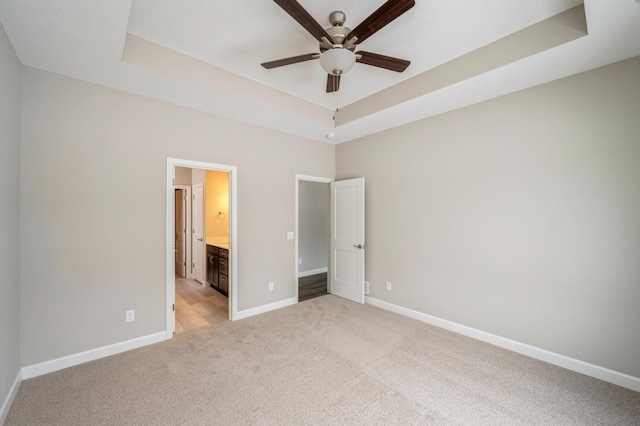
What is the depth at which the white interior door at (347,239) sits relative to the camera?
4.34 m

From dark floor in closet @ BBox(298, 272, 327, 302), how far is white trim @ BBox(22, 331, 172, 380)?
2.18 meters

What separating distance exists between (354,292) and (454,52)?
3465mm

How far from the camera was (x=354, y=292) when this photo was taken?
443 cm

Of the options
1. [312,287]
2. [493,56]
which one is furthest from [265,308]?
[493,56]

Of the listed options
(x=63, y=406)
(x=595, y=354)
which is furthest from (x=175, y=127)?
(x=595, y=354)

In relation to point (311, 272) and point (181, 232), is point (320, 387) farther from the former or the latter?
point (181, 232)

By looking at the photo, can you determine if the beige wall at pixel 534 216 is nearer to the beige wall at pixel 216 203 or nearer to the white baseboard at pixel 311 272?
the white baseboard at pixel 311 272

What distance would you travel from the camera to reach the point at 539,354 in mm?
2705

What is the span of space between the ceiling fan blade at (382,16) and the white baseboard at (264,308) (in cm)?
345

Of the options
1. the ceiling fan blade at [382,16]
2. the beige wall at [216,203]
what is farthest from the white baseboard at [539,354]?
the beige wall at [216,203]

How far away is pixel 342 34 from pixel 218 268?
13.5 ft

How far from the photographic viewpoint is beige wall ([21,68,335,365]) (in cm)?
242

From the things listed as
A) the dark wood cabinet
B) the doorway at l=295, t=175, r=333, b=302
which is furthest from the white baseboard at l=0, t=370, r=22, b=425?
the doorway at l=295, t=175, r=333, b=302

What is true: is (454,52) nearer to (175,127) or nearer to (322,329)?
(175,127)
